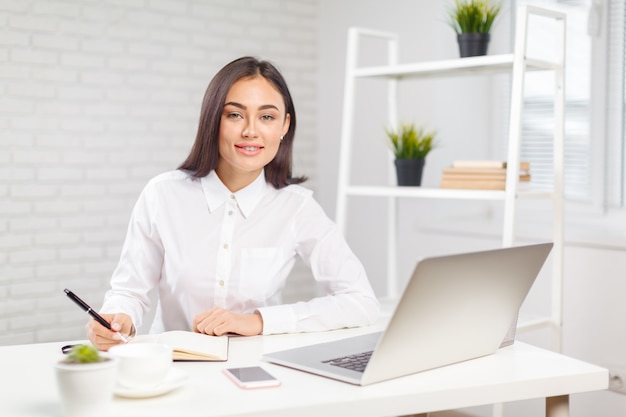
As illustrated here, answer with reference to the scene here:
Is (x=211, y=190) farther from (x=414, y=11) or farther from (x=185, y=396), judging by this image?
(x=414, y=11)

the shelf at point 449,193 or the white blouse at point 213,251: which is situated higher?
the shelf at point 449,193

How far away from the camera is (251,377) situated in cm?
143

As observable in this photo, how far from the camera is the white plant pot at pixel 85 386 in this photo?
1.18 meters

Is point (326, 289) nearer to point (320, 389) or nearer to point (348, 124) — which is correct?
point (320, 389)

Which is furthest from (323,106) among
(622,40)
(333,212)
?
(622,40)

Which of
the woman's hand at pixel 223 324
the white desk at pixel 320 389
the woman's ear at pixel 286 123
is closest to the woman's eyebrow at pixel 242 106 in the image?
the woman's ear at pixel 286 123

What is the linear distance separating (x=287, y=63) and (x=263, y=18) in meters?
0.26

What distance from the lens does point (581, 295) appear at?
3.00 m

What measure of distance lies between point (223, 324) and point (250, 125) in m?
0.55

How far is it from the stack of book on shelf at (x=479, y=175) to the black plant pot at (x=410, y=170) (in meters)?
0.18

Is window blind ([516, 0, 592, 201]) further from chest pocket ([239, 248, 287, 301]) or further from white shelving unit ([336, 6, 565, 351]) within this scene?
chest pocket ([239, 248, 287, 301])

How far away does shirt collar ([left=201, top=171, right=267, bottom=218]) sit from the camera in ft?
7.13

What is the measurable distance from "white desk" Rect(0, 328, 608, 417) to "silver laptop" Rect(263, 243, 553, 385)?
26 mm

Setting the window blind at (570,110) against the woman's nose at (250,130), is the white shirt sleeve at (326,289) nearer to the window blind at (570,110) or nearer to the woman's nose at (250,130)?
the woman's nose at (250,130)
